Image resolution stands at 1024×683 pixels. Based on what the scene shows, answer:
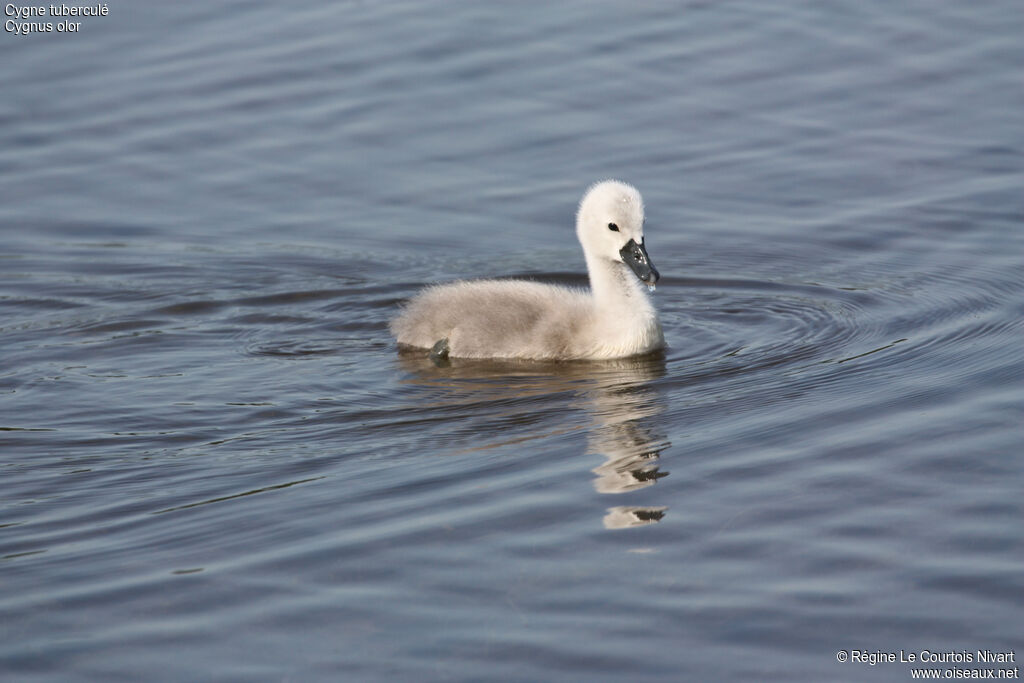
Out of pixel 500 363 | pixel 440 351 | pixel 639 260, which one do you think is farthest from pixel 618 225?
pixel 440 351

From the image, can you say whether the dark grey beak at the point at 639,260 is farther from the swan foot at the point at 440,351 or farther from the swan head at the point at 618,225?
the swan foot at the point at 440,351

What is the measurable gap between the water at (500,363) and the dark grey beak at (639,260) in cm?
45

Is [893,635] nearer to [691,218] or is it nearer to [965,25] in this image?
[691,218]

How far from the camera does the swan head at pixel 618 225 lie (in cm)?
837

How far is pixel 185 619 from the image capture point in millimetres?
5176

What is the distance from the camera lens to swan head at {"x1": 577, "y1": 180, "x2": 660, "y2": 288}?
8.37m

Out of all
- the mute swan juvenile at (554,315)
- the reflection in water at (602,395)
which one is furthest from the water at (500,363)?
the mute swan juvenile at (554,315)

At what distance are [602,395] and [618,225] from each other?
1.21 m

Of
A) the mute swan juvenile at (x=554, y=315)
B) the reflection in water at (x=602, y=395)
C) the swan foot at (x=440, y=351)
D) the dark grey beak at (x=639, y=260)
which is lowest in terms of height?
the reflection in water at (x=602, y=395)

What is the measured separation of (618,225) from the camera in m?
8.42

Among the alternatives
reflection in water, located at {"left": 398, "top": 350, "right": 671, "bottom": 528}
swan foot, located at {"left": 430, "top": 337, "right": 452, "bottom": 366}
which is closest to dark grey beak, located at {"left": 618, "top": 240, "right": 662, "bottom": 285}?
reflection in water, located at {"left": 398, "top": 350, "right": 671, "bottom": 528}

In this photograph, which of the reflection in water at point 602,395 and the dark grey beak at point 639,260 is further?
the dark grey beak at point 639,260

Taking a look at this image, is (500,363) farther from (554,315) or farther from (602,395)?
(602,395)

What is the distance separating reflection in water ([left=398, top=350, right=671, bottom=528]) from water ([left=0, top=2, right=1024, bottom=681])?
30 millimetres
